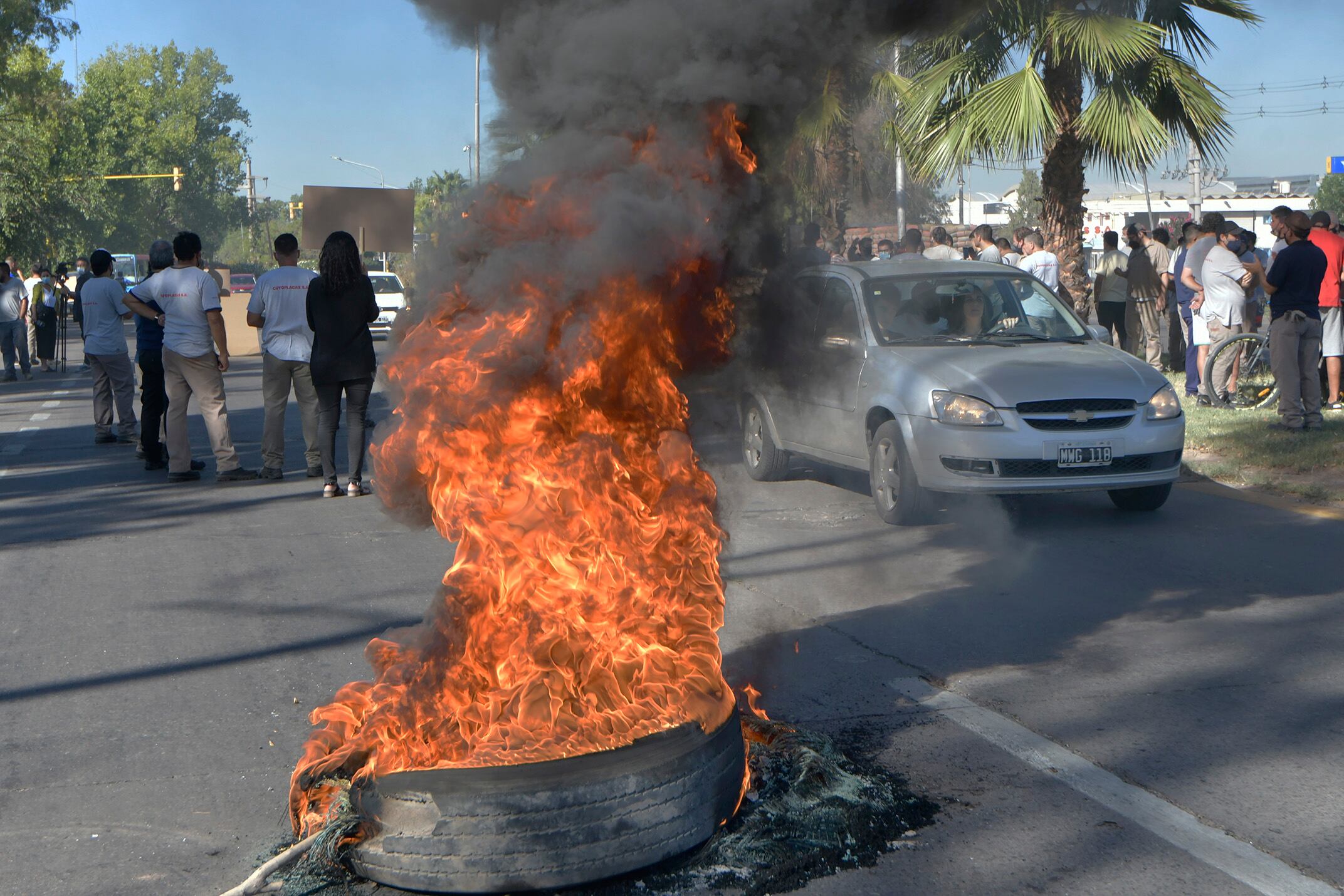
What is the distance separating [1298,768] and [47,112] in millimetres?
43842

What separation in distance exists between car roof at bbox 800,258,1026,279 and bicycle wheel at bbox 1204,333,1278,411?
16.2 ft

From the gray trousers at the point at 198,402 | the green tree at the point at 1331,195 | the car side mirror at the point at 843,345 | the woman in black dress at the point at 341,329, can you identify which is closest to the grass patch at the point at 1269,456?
the car side mirror at the point at 843,345

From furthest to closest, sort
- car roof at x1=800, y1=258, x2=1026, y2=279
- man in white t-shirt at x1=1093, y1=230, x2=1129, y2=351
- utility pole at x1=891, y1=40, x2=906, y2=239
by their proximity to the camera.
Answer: utility pole at x1=891, y1=40, x2=906, y2=239 < man in white t-shirt at x1=1093, y1=230, x2=1129, y2=351 < car roof at x1=800, y1=258, x2=1026, y2=279

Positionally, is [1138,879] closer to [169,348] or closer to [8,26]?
[169,348]

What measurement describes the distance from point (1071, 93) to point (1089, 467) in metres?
9.32

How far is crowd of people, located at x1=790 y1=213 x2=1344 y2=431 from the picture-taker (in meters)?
11.6

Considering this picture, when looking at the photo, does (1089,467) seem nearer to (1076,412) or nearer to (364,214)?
(1076,412)

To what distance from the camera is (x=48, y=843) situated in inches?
153

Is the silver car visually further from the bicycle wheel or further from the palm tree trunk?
the palm tree trunk

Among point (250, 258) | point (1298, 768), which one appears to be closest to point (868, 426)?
point (1298, 768)

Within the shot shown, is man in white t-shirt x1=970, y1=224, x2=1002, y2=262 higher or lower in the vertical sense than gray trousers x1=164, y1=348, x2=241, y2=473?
higher

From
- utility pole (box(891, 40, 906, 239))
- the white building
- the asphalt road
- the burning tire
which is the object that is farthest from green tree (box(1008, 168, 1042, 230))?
the burning tire

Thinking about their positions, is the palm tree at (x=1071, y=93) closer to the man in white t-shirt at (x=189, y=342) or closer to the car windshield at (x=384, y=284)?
the man in white t-shirt at (x=189, y=342)

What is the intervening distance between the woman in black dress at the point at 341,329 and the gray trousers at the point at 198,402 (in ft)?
4.33
